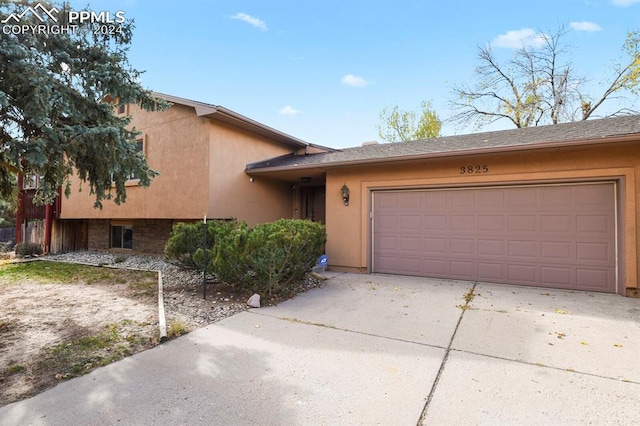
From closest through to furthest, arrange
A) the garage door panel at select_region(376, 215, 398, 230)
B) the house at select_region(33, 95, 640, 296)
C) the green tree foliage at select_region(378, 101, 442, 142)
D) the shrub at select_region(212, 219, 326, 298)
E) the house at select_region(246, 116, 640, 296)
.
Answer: the shrub at select_region(212, 219, 326, 298), the house at select_region(246, 116, 640, 296), the house at select_region(33, 95, 640, 296), the garage door panel at select_region(376, 215, 398, 230), the green tree foliage at select_region(378, 101, 442, 142)

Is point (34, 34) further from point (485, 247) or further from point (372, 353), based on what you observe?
point (485, 247)

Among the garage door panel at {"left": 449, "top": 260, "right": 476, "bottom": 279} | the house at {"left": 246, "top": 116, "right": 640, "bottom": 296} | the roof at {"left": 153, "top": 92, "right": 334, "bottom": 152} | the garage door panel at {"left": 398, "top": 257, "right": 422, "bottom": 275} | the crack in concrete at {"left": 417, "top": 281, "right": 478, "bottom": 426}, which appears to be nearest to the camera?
the crack in concrete at {"left": 417, "top": 281, "right": 478, "bottom": 426}

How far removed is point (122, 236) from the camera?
42.6 ft

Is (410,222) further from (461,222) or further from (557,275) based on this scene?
(557,275)

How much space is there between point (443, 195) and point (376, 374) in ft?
18.7

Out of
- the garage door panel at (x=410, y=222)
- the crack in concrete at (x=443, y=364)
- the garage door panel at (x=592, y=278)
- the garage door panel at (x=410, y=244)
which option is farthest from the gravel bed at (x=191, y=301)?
the garage door panel at (x=592, y=278)

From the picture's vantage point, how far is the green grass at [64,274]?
7.87 metres

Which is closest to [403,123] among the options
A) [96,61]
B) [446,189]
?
[446,189]

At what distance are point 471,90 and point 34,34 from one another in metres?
21.2

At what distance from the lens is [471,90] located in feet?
65.1

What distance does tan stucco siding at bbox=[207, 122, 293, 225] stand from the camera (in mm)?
9117

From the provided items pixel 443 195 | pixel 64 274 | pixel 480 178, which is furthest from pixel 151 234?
pixel 480 178

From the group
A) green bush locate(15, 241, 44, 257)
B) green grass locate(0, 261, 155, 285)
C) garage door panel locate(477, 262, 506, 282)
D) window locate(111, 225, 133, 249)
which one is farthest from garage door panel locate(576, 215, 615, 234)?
green bush locate(15, 241, 44, 257)

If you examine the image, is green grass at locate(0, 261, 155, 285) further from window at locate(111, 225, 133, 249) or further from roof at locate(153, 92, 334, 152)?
roof at locate(153, 92, 334, 152)
